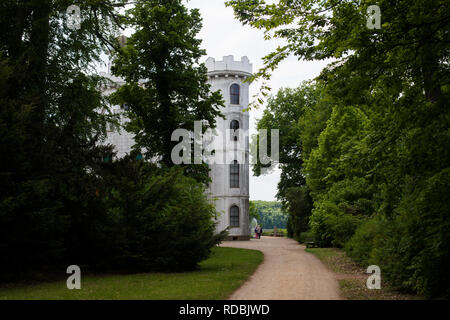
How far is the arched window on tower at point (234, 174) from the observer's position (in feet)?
140

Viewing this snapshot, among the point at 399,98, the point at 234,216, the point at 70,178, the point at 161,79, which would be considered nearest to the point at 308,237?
the point at 234,216

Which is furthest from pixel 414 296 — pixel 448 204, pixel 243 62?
pixel 243 62

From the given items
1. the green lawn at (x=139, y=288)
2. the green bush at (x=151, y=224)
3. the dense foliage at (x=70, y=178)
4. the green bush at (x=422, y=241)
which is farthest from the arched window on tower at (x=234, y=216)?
the green bush at (x=422, y=241)

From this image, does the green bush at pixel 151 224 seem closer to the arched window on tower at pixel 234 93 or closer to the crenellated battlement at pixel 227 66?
the arched window on tower at pixel 234 93

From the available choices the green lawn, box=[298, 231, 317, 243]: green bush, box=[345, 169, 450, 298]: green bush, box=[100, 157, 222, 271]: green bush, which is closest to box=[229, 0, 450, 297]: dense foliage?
box=[345, 169, 450, 298]: green bush

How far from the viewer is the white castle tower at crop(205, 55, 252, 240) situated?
42.2 m

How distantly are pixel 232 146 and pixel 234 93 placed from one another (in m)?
5.45

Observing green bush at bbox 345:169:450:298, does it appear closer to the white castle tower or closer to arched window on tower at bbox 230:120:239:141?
the white castle tower

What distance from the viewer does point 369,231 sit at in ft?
50.0

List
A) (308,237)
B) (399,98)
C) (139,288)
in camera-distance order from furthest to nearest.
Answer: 1. (308,237)
2. (139,288)
3. (399,98)

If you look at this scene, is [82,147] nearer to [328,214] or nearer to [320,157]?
[328,214]

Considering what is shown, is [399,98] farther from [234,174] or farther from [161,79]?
[234,174]

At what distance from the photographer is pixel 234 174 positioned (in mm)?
42781
